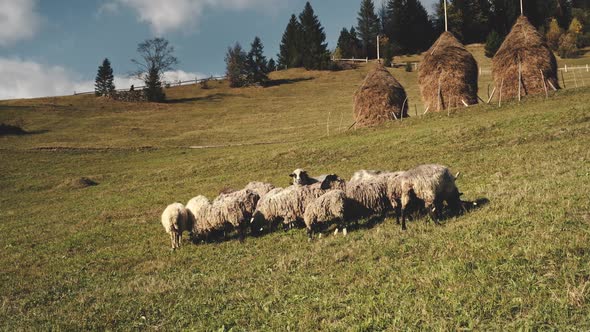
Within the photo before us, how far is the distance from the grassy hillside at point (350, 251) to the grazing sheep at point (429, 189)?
73 cm

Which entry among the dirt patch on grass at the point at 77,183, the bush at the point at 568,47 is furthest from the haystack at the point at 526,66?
the bush at the point at 568,47

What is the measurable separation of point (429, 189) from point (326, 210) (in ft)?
8.83

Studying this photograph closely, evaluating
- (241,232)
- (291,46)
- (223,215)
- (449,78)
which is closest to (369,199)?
(241,232)

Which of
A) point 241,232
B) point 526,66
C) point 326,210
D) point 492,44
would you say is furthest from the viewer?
point 492,44

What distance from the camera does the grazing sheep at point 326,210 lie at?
1131 centimetres

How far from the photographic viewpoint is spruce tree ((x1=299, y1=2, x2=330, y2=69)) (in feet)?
323

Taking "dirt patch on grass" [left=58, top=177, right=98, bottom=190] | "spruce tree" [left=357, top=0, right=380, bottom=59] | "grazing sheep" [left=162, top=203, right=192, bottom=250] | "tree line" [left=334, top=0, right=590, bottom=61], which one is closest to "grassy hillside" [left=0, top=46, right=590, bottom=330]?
"dirt patch on grass" [left=58, top=177, right=98, bottom=190]

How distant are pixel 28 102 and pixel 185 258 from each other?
82297 mm

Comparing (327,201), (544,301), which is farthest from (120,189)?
(544,301)

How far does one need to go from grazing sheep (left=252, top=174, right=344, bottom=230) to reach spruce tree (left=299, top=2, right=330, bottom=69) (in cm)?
8805

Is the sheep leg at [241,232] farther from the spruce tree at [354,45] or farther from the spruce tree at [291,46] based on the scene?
the spruce tree at [354,45]

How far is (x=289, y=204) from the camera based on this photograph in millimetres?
12914

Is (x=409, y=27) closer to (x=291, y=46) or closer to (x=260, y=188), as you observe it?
(x=291, y=46)

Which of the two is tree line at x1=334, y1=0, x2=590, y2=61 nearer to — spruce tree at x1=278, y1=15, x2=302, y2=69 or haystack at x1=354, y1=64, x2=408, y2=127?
spruce tree at x1=278, y1=15, x2=302, y2=69
